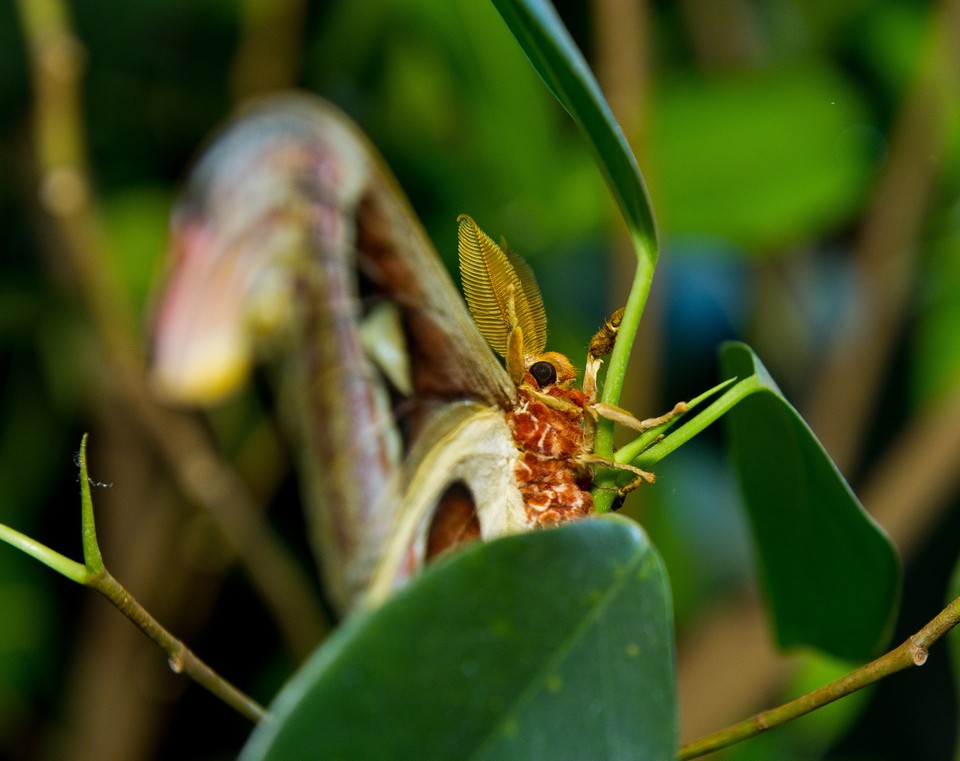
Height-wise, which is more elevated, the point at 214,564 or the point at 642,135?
the point at 642,135

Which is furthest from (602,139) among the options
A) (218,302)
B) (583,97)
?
(218,302)

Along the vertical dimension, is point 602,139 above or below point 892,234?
above

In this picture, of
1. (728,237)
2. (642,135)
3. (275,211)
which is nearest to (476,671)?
(275,211)

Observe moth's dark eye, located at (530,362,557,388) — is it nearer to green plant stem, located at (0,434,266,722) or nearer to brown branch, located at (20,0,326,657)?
green plant stem, located at (0,434,266,722)

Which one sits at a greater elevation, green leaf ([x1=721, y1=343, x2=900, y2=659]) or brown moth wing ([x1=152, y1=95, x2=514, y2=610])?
brown moth wing ([x1=152, y1=95, x2=514, y2=610])

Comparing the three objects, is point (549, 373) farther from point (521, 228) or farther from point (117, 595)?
point (521, 228)

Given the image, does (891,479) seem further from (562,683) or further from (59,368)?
(59,368)

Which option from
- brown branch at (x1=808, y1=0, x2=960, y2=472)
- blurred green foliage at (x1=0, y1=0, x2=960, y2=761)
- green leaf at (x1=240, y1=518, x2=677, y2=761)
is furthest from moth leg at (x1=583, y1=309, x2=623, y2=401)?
brown branch at (x1=808, y1=0, x2=960, y2=472)
